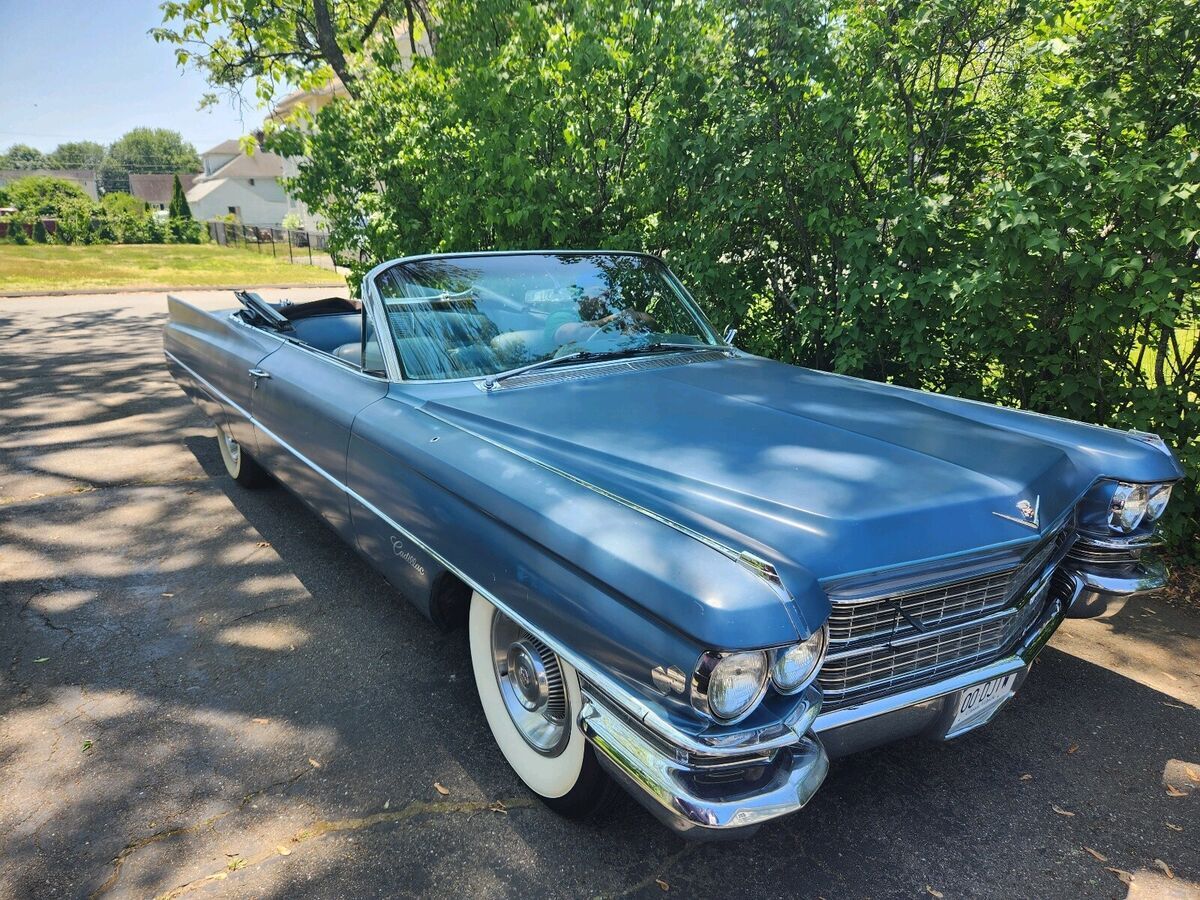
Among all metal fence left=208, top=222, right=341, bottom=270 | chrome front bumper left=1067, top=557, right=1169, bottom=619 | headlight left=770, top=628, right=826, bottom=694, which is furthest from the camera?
metal fence left=208, top=222, right=341, bottom=270

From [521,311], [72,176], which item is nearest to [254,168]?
[72,176]

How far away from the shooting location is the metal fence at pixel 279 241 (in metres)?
32.2

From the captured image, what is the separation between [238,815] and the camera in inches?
91.9

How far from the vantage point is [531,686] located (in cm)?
241

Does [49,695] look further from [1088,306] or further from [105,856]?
[1088,306]

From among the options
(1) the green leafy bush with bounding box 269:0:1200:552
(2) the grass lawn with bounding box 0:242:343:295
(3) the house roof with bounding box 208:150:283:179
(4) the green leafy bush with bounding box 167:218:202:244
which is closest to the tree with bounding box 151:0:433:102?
(1) the green leafy bush with bounding box 269:0:1200:552

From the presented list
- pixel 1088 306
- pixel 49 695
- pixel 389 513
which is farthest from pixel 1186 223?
pixel 49 695

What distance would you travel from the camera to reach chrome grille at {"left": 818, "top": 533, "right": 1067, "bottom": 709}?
6.36ft

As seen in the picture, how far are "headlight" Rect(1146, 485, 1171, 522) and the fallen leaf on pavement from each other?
119 centimetres

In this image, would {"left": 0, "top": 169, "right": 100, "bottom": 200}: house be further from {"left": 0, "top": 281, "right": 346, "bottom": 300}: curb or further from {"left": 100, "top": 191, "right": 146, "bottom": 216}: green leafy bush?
{"left": 0, "top": 281, "right": 346, "bottom": 300}: curb

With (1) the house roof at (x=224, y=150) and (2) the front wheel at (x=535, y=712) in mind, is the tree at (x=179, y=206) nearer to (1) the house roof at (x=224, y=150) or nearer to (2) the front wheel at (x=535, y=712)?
(1) the house roof at (x=224, y=150)

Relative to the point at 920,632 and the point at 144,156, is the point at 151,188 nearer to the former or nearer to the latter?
the point at 144,156

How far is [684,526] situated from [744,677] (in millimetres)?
408

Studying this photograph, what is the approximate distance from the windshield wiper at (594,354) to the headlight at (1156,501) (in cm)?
178
